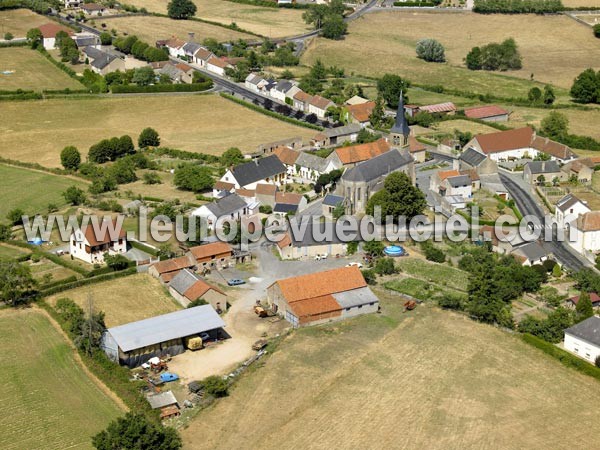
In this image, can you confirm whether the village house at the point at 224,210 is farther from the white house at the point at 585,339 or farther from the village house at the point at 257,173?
the white house at the point at 585,339

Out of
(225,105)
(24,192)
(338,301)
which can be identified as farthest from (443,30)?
(338,301)

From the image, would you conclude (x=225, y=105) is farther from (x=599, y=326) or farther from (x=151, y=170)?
(x=599, y=326)

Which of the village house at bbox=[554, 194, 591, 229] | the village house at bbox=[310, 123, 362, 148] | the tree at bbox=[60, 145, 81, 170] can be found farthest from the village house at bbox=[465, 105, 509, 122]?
the tree at bbox=[60, 145, 81, 170]

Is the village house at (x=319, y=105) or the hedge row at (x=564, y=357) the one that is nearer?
the hedge row at (x=564, y=357)

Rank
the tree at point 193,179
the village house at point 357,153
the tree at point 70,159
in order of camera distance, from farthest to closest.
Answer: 1. the tree at point 70,159
2. the village house at point 357,153
3. the tree at point 193,179

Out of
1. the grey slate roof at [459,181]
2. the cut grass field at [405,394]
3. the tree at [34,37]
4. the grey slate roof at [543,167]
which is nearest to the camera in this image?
the cut grass field at [405,394]

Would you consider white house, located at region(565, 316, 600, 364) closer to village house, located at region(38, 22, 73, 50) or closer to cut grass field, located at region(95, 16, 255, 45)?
cut grass field, located at region(95, 16, 255, 45)

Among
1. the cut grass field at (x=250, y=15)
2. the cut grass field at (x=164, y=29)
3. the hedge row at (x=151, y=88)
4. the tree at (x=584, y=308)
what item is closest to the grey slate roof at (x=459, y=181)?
the tree at (x=584, y=308)
